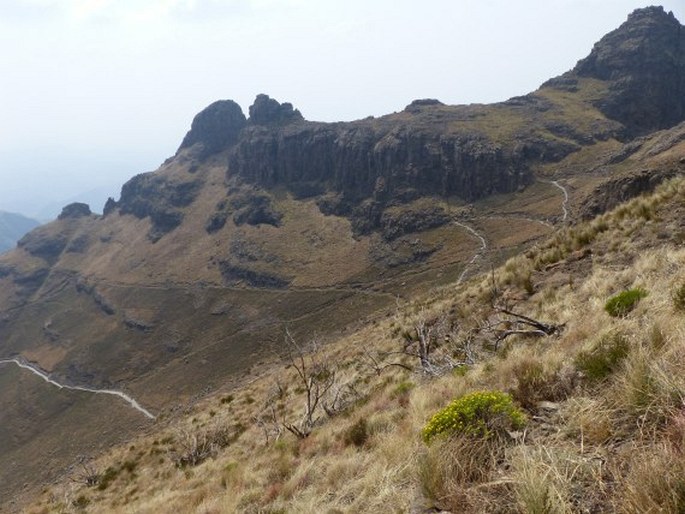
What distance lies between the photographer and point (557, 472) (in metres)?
4.16

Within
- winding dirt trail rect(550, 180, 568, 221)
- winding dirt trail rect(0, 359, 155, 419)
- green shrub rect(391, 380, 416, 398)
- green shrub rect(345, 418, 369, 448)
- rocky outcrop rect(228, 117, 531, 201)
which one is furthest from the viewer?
rocky outcrop rect(228, 117, 531, 201)

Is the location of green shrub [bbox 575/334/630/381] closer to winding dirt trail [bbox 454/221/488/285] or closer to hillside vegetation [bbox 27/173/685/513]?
hillside vegetation [bbox 27/173/685/513]

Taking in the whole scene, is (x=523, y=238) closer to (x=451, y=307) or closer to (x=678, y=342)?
(x=451, y=307)

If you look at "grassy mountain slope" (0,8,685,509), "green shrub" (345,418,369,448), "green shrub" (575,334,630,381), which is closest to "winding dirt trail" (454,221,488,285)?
"grassy mountain slope" (0,8,685,509)

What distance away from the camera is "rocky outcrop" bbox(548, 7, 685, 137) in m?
144

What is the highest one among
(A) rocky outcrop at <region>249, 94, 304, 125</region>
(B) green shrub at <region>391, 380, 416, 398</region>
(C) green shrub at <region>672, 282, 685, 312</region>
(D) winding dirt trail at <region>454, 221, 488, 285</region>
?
(A) rocky outcrop at <region>249, 94, 304, 125</region>

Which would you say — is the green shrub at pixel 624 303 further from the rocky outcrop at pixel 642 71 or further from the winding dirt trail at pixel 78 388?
the rocky outcrop at pixel 642 71

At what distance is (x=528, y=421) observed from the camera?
19.3 feet

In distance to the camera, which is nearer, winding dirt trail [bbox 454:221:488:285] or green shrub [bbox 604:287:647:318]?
green shrub [bbox 604:287:647:318]

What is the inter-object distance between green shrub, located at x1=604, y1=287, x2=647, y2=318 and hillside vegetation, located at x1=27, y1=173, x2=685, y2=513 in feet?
0.20

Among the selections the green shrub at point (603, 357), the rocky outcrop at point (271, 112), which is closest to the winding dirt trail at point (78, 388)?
the green shrub at point (603, 357)

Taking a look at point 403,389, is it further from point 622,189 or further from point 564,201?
point 564,201

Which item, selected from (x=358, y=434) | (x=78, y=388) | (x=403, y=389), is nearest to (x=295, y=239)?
(x=78, y=388)

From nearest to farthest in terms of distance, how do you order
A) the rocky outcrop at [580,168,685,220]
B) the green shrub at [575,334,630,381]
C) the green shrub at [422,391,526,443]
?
1. the green shrub at [422,391,526,443]
2. the green shrub at [575,334,630,381]
3. the rocky outcrop at [580,168,685,220]
